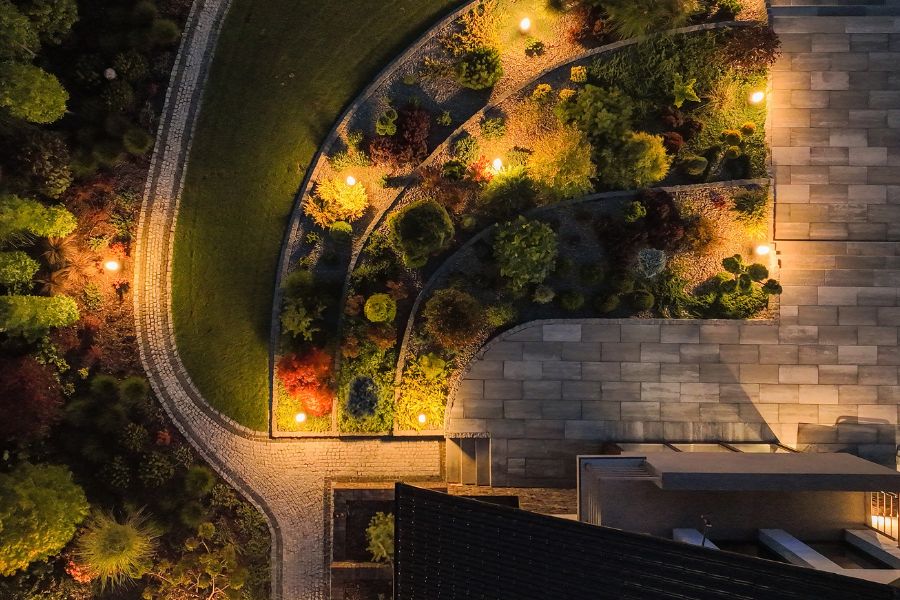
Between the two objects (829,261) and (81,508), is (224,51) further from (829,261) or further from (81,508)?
(829,261)

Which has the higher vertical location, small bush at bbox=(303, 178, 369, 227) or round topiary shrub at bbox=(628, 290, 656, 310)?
small bush at bbox=(303, 178, 369, 227)

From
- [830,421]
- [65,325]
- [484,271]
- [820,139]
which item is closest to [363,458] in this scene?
[484,271]

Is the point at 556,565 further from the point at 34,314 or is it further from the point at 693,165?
the point at 34,314

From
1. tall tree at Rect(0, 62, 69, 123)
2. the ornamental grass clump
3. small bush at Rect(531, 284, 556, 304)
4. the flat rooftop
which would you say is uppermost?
tall tree at Rect(0, 62, 69, 123)

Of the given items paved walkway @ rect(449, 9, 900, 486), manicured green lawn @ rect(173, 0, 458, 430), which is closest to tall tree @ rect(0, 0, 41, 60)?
manicured green lawn @ rect(173, 0, 458, 430)

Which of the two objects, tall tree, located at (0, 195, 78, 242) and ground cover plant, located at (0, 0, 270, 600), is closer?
tall tree, located at (0, 195, 78, 242)

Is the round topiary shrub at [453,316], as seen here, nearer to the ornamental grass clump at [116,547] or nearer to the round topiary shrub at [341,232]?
the round topiary shrub at [341,232]

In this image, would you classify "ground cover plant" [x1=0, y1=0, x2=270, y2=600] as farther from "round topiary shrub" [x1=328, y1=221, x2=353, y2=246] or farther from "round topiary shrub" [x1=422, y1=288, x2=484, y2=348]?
"round topiary shrub" [x1=422, y1=288, x2=484, y2=348]
